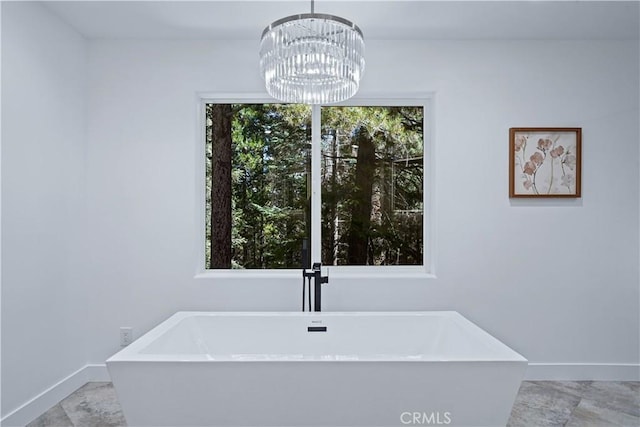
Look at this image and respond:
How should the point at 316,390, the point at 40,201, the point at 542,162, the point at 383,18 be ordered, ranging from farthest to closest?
1. the point at 542,162
2. the point at 383,18
3. the point at 40,201
4. the point at 316,390

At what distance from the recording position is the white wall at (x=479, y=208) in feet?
9.83

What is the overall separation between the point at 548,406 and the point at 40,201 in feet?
10.9

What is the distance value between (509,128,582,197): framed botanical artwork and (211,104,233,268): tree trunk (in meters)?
2.07

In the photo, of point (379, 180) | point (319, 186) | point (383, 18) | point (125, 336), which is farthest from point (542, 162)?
point (125, 336)

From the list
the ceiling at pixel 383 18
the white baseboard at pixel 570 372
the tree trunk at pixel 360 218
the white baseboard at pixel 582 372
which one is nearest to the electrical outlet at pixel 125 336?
the white baseboard at pixel 570 372

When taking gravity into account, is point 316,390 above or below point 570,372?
above

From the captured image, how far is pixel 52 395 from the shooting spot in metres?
2.59

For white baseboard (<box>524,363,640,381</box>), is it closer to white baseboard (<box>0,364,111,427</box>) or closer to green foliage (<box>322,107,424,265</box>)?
green foliage (<box>322,107,424,265</box>)

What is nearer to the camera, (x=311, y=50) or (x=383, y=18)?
(x=311, y=50)

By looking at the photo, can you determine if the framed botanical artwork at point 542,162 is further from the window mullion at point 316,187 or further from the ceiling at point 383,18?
the window mullion at point 316,187

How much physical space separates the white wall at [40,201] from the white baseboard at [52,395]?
0.03 metres

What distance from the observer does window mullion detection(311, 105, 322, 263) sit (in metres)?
3.14

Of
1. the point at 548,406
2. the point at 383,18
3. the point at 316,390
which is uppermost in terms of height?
the point at 383,18

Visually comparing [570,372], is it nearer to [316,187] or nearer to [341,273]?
[341,273]
